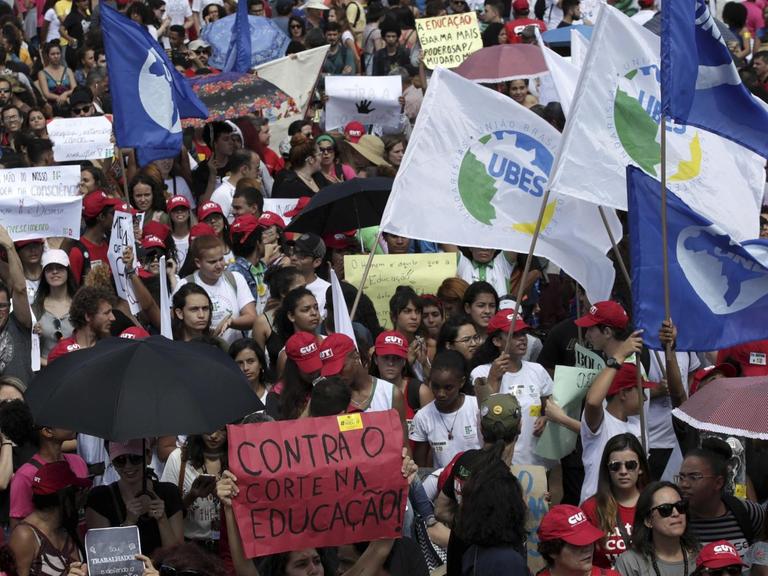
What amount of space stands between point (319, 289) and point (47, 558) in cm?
426

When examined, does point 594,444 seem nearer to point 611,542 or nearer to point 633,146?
point 611,542

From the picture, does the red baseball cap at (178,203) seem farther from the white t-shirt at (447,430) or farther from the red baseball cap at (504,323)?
the white t-shirt at (447,430)

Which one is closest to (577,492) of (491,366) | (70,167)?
(491,366)

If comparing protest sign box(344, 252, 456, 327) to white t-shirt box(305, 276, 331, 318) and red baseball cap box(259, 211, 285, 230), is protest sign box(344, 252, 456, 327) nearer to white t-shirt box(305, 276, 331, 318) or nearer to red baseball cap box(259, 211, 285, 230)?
white t-shirt box(305, 276, 331, 318)

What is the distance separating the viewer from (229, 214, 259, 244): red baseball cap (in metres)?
11.8

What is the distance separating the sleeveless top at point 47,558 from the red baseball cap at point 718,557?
9.09 feet

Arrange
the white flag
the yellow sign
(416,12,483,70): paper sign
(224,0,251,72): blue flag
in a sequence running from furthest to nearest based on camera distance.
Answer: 1. (416,12,483,70): paper sign
2. (224,0,251,72): blue flag
3. the white flag
4. the yellow sign

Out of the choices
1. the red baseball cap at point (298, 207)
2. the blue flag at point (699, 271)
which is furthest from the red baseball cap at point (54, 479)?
the red baseball cap at point (298, 207)

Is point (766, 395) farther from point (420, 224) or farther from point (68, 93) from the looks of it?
point (68, 93)

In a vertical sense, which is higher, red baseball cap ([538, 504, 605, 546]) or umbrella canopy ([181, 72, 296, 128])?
red baseball cap ([538, 504, 605, 546])

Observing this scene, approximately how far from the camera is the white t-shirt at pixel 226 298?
1081 cm

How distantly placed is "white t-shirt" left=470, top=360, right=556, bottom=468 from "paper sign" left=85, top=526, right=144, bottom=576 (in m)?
2.69

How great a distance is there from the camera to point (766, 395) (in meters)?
7.68

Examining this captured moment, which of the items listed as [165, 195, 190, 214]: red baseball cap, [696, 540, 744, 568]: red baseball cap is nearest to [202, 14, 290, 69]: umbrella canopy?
[165, 195, 190, 214]: red baseball cap
